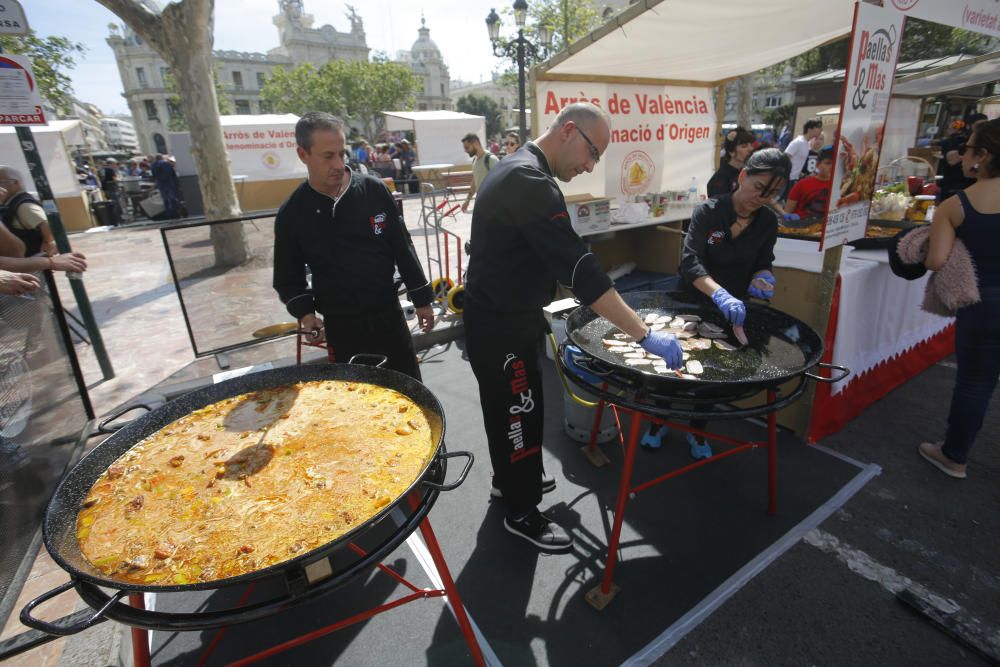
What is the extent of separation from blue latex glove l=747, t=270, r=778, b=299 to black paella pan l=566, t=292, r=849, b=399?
0.30 feet

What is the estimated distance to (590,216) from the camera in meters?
4.96

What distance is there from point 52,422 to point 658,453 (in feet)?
13.4

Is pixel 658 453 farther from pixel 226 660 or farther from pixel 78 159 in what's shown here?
pixel 78 159

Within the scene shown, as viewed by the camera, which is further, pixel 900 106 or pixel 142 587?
pixel 900 106

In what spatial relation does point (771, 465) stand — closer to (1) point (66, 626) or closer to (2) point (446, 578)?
(2) point (446, 578)

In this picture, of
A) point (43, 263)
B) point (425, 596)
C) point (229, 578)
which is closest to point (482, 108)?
point (43, 263)

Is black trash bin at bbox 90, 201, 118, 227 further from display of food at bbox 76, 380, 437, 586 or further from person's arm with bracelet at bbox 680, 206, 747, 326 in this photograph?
person's arm with bracelet at bbox 680, 206, 747, 326

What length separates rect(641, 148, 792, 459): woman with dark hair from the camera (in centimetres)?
267

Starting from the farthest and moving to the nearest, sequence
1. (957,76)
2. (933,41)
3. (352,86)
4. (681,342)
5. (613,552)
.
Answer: (352,86)
(933,41)
(957,76)
(681,342)
(613,552)

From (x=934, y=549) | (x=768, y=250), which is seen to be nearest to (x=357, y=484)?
(x=768, y=250)

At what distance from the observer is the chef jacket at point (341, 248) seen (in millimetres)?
2625

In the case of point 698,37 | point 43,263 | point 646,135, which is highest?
point 698,37

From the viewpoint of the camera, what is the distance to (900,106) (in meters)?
9.15

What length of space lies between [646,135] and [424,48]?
106296mm
